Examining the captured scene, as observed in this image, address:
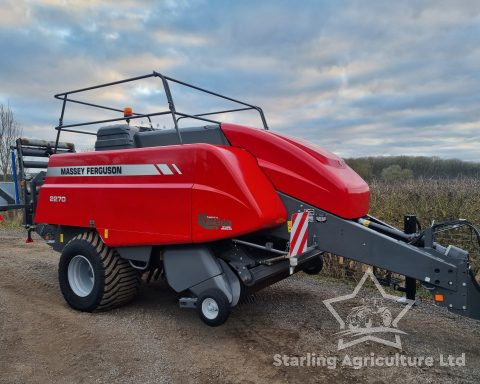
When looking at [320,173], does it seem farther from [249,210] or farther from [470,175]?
[470,175]

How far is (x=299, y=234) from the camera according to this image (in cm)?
409

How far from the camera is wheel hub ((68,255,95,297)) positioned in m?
5.21

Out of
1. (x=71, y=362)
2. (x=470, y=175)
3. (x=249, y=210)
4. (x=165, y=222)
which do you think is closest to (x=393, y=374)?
(x=249, y=210)

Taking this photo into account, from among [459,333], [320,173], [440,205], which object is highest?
[320,173]

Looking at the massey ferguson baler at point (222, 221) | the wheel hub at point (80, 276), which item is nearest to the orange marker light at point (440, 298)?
the massey ferguson baler at point (222, 221)

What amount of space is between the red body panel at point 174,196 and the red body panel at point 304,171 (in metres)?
0.14

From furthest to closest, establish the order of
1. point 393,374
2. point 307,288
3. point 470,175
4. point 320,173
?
point 470,175
point 307,288
point 320,173
point 393,374

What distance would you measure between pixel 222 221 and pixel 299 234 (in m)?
0.75

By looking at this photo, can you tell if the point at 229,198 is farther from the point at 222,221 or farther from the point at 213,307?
the point at 213,307

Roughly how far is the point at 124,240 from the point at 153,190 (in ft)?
2.29

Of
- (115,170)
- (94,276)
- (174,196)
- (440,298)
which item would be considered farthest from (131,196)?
(440,298)

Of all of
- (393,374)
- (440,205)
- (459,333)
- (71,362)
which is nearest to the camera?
(393,374)

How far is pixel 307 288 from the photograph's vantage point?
6.12m

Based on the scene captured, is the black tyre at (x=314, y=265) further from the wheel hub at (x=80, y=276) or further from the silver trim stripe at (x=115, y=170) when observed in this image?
the wheel hub at (x=80, y=276)
